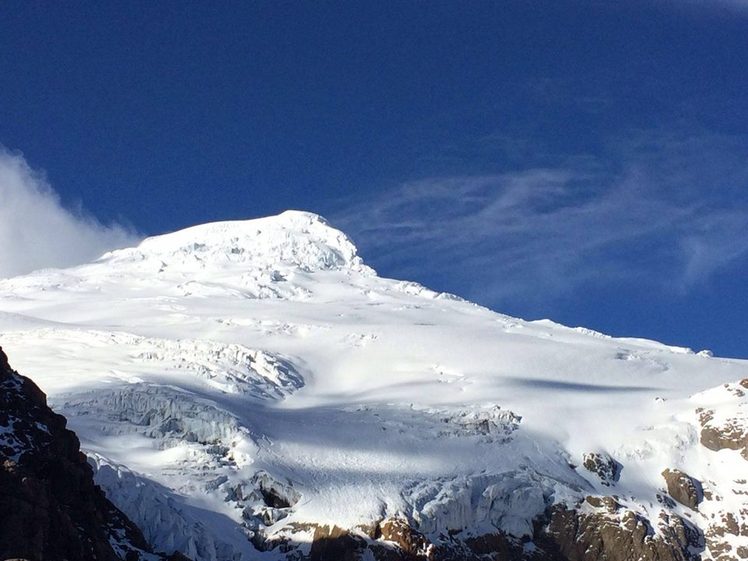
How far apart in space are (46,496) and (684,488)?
309 ft

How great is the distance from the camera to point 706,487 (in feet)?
550

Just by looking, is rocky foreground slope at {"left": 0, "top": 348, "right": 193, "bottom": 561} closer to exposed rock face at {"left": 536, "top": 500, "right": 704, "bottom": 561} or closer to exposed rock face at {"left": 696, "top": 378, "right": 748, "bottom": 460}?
exposed rock face at {"left": 536, "top": 500, "right": 704, "bottom": 561}

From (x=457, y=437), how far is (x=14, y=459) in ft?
237

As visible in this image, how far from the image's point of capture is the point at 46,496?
105 m

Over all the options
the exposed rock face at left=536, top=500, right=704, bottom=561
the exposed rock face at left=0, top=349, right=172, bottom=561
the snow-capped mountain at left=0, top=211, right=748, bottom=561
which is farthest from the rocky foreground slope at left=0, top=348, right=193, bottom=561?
the exposed rock face at left=536, top=500, right=704, bottom=561

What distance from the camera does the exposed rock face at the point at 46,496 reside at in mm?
99875

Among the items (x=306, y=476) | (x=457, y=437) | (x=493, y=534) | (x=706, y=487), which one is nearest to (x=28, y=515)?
(x=306, y=476)

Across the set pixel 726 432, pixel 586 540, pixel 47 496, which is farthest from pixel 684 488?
pixel 47 496

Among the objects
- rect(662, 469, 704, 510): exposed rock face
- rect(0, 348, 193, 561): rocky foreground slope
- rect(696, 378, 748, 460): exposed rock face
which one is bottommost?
rect(0, 348, 193, 561): rocky foreground slope

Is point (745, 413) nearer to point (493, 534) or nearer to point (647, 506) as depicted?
point (647, 506)

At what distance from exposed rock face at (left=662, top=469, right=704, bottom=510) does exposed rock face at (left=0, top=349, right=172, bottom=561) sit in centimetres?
7684

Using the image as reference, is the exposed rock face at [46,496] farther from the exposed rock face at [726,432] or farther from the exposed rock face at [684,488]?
the exposed rock face at [726,432]

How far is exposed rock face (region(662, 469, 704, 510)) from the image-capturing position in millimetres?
164125

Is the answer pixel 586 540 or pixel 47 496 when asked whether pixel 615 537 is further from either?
pixel 47 496
